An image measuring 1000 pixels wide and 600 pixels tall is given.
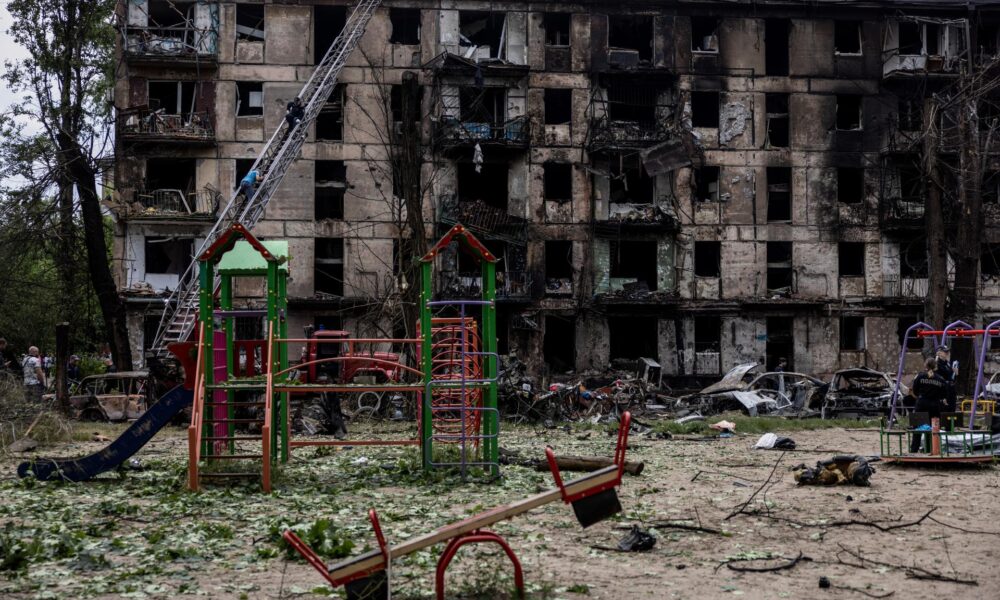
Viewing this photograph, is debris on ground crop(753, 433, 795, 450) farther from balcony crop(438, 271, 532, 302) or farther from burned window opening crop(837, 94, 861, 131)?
burned window opening crop(837, 94, 861, 131)

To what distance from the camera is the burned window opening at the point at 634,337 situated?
42.6 meters

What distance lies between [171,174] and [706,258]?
23357mm

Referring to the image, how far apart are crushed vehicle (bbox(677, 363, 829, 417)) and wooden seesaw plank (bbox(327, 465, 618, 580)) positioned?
24487mm

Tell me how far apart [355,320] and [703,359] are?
48.8 feet

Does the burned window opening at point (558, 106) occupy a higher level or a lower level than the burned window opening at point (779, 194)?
higher

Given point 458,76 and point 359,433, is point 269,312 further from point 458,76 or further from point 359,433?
point 458,76

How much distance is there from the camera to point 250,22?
139 ft

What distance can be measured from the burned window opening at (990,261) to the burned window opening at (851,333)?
19.8 feet

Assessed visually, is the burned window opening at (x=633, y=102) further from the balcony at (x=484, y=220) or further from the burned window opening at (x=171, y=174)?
the burned window opening at (x=171, y=174)

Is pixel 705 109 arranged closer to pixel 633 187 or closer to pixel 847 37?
pixel 633 187

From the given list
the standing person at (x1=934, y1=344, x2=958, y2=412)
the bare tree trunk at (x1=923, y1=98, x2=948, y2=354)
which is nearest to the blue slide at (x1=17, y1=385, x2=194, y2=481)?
the standing person at (x1=934, y1=344, x2=958, y2=412)

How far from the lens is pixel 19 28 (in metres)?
37.5

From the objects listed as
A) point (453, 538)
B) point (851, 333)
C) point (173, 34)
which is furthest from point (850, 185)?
point (453, 538)

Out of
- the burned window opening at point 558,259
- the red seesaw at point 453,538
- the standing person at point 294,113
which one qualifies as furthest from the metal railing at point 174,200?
the red seesaw at point 453,538
